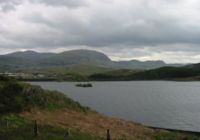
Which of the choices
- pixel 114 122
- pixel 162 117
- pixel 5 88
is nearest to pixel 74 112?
pixel 114 122

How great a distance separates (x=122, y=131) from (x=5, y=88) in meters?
20.4

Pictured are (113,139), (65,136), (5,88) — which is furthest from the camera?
(5,88)

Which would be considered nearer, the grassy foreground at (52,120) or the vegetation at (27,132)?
the vegetation at (27,132)

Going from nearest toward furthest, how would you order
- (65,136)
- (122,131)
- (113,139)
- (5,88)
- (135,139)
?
(65,136) < (113,139) < (135,139) < (122,131) < (5,88)

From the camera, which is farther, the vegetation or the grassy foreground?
the grassy foreground

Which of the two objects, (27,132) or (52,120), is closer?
(27,132)

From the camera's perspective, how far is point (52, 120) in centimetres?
4897

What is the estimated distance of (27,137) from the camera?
33.6 meters

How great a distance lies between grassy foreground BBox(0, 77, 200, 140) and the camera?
127ft

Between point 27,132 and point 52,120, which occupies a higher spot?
point 27,132

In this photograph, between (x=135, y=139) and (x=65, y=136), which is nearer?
(x=65, y=136)

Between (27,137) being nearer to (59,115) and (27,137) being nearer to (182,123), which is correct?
(59,115)

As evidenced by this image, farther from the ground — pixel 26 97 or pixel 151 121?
pixel 26 97

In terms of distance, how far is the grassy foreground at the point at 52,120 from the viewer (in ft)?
127
